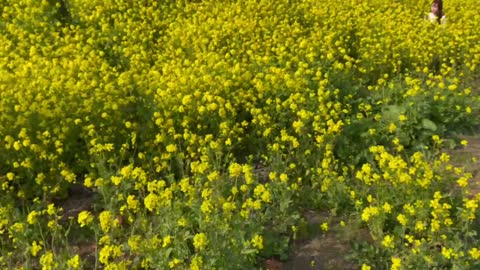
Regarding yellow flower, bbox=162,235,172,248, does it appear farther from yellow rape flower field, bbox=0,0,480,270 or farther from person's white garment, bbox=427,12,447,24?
person's white garment, bbox=427,12,447,24

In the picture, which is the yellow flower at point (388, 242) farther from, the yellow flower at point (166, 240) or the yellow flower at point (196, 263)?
the yellow flower at point (166, 240)

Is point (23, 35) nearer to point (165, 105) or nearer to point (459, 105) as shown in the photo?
point (165, 105)

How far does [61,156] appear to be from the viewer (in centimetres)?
504

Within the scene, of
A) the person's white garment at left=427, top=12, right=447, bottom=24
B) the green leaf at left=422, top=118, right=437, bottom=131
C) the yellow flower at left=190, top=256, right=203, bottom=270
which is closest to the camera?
Result: the yellow flower at left=190, top=256, right=203, bottom=270

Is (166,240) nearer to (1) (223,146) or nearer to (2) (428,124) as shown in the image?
(1) (223,146)

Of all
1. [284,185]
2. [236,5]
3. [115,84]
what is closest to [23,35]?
[115,84]

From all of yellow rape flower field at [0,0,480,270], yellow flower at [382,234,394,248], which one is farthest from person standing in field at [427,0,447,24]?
yellow flower at [382,234,394,248]

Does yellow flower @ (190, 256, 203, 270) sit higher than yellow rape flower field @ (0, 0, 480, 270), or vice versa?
yellow rape flower field @ (0, 0, 480, 270)

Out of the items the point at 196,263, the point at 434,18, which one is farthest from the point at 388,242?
the point at 434,18

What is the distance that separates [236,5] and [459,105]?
15.6ft

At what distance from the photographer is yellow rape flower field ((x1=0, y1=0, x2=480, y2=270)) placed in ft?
12.8

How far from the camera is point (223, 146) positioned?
539 cm

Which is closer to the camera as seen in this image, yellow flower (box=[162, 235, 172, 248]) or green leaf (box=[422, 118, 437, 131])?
yellow flower (box=[162, 235, 172, 248])

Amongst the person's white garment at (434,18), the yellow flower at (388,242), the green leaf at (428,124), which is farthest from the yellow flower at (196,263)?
the person's white garment at (434,18)
